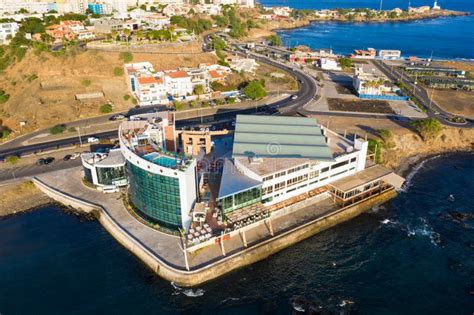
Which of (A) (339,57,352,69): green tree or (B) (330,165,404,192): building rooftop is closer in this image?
(B) (330,165,404,192): building rooftop

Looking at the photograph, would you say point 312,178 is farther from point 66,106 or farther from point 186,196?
point 66,106

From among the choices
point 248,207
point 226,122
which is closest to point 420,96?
point 226,122

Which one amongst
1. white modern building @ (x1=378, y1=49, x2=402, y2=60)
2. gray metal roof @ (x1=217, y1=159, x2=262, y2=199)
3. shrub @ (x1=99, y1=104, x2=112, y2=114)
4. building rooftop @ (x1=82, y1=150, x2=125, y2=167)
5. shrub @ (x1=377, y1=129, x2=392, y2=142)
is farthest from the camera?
white modern building @ (x1=378, y1=49, x2=402, y2=60)

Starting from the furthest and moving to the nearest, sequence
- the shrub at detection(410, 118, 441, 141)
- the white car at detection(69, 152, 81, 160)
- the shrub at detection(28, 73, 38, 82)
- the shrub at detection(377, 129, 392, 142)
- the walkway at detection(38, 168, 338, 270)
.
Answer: the shrub at detection(28, 73, 38, 82) → the shrub at detection(410, 118, 441, 141) → the shrub at detection(377, 129, 392, 142) → the white car at detection(69, 152, 81, 160) → the walkway at detection(38, 168, 338, 270)

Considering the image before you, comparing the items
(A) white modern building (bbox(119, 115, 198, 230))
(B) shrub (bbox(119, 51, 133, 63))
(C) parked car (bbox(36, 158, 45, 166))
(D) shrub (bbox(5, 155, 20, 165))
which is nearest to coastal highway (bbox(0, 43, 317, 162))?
(D) shrub (bbox(5, 155, 20, 165))

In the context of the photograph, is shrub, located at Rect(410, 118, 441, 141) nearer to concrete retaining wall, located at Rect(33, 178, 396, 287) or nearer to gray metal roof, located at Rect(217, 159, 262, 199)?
concrete retaining wall, located at Rect(33, 178, 396, 287)

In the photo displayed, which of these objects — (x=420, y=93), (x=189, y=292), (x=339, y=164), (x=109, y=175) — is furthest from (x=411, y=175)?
(x=109, y=175)

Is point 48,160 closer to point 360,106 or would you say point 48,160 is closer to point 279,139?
point 279,139
